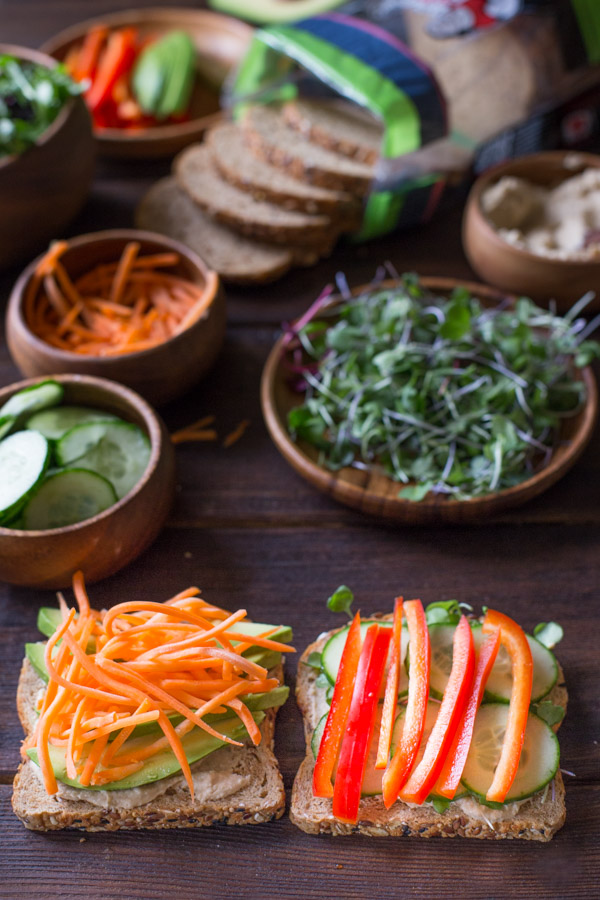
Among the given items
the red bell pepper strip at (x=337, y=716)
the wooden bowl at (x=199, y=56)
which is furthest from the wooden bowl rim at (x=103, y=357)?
the red bell pepper strip at (x=337, y=716)

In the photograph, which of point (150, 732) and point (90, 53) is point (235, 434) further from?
point (90, 53)

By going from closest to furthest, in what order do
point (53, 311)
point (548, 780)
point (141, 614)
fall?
point (548, 780)
point (141, 614)
point (53, 311)

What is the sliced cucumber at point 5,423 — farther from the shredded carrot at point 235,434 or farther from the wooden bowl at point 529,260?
the wooden bowl at point 529,260

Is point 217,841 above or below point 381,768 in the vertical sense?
below

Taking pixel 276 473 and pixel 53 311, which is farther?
pixel 53 311

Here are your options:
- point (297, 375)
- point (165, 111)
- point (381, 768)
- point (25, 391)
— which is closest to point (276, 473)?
point (297, 375)

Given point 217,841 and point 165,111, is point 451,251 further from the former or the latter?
point 217,841
